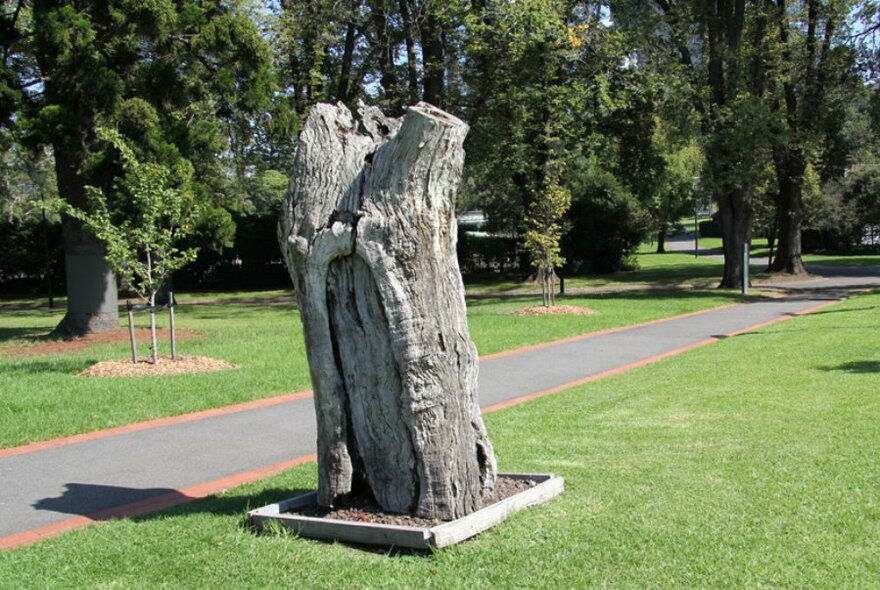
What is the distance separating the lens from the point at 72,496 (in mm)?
6602

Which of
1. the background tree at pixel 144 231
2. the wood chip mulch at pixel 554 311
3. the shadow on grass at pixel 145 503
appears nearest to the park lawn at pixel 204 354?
the wood chip mulch at pixel 554 311

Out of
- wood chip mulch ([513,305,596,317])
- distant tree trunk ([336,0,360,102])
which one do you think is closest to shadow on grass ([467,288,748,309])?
wood chip mulch ([513,305,596,317])

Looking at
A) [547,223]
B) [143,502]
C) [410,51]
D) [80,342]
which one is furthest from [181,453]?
[410,51]

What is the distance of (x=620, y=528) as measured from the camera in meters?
5.14

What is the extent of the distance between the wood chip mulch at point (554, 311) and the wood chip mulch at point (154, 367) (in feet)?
30.4

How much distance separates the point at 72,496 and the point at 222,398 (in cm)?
395

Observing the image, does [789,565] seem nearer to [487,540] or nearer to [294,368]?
[487,540]

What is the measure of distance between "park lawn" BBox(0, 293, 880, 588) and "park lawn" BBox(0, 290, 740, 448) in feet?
11.3

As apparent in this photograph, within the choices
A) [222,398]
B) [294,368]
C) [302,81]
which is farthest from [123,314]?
[222,398]

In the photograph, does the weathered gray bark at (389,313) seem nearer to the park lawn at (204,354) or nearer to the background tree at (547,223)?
the park lawn at (204,354)

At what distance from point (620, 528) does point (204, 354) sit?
10768 millimetres

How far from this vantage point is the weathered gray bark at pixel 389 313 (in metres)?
5.18

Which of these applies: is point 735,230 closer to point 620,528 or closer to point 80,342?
point 80,342

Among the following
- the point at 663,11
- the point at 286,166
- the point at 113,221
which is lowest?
the point at 113,221
